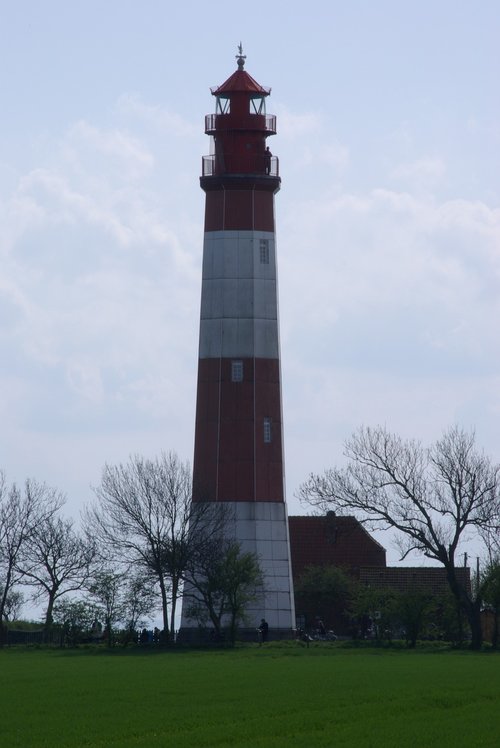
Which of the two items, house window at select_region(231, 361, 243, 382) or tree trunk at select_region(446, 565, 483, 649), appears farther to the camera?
house window at select_region(231, 361, 243, 382)

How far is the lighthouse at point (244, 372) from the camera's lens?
57.0 meters

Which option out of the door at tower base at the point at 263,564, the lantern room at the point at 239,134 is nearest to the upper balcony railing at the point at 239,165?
the lantern room at the point at 239,134

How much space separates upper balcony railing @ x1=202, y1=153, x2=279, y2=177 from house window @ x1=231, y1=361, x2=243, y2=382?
25.7ft

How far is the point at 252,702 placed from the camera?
1223 inches

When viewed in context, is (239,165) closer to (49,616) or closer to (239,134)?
(239,134)

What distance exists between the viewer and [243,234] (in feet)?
192

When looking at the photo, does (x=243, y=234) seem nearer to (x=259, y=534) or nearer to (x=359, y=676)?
(x=259, y=534)

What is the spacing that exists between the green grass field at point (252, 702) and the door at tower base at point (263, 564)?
29.7 feet

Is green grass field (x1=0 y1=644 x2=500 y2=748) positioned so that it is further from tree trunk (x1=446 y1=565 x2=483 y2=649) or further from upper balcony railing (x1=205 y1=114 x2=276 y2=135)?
upper balcony railing (x1=205 y1=114 x2=276 y2=135)

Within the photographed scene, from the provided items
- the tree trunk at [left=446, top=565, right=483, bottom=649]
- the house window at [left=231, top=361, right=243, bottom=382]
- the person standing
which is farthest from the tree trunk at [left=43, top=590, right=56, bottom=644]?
the tree trunk at [left=446, top=565, right=483, bottom=649]

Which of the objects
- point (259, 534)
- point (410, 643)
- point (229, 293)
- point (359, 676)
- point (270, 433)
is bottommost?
point (359, 676)

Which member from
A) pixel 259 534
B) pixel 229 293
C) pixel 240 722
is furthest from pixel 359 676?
pixel 229 293

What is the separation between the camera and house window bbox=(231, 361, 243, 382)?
57.3 meters

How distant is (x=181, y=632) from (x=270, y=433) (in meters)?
8.52
